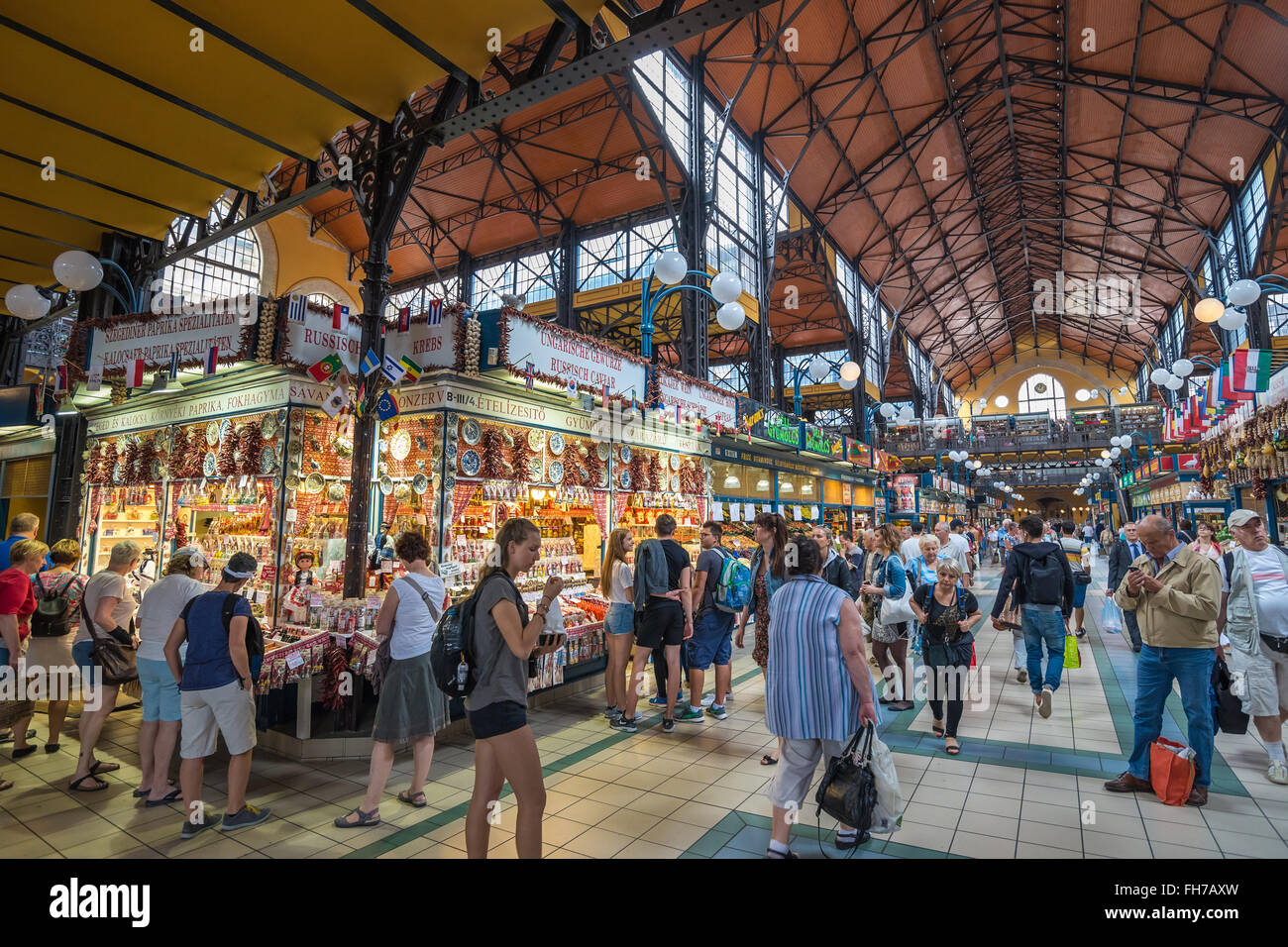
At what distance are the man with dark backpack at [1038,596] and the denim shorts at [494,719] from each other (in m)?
4.67

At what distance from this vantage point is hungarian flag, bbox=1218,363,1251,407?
10250 mm

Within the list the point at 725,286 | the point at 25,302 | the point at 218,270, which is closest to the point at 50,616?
the point at 25,302

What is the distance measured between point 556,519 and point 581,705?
2.72 metres

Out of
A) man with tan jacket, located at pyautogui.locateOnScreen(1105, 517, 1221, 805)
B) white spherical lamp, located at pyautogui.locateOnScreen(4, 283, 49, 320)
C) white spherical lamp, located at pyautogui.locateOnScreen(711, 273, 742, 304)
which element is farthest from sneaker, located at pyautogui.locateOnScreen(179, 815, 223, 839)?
white spherical lamp, located at pyautogui.locateOnScreen(711, 273, 742, 304)

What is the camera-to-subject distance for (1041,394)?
1786 inches

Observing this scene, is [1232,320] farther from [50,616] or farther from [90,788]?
[50,616]

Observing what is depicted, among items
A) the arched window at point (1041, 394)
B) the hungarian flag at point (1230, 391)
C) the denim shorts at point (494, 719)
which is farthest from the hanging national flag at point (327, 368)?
the arched window at point (1041, 394)

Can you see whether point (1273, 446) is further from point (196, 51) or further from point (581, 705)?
point (196, 51)

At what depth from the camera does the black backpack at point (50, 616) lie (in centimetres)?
466

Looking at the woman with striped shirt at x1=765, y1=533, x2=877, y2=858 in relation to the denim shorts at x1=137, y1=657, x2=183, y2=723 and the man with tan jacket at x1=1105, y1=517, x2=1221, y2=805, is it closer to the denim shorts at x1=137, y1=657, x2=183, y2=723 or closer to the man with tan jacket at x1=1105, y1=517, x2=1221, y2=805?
the man with tan jacket at x1=1105, y1=517, x2=1221, y2=805

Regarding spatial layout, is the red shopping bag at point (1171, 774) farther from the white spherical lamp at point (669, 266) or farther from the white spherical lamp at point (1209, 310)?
the white spherical lamp at point (1209, 310)

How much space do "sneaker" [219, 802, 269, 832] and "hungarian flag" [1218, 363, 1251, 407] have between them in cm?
1408

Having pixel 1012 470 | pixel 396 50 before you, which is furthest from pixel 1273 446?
pixel 1012 470

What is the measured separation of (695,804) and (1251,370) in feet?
38.8
